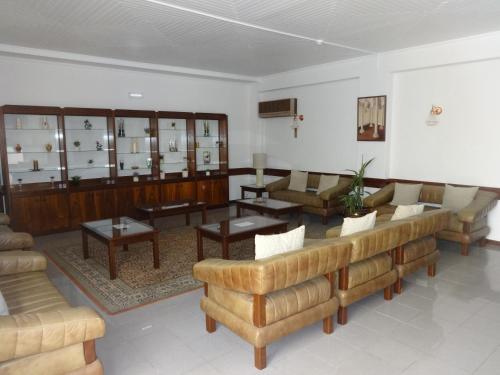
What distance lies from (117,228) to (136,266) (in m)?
0.56

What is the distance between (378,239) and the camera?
11.3 feet

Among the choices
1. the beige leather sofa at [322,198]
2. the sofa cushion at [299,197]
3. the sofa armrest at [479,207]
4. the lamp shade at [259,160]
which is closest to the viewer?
the sofa armrest at [479,207]

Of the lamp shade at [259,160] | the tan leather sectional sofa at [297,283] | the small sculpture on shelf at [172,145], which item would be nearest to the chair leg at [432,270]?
the tan leather sectional sofa at [297,283]

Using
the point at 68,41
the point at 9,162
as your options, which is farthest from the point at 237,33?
the point at 9,162

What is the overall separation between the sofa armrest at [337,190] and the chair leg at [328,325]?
4.04 m

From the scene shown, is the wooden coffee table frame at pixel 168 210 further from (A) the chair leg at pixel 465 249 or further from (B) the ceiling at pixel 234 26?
(A) the chair leg at pixel 465 249

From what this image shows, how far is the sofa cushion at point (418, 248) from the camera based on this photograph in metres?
4.04

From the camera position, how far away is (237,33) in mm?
5441

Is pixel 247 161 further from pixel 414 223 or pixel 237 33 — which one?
pixel 414 223

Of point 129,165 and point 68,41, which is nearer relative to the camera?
point 68,41

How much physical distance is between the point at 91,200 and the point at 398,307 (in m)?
5.49

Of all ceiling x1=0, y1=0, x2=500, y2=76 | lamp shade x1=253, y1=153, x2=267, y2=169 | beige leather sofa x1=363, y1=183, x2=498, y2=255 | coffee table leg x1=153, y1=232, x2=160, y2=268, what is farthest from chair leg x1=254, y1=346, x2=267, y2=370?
lamp shade x1=253, y1=153, x2=267, y2=169

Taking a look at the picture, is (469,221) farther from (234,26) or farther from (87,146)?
(87,146)

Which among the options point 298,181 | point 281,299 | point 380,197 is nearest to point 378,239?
point 281,299
